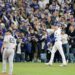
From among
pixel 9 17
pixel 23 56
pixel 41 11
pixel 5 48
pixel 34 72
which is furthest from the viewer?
pixel 41 11

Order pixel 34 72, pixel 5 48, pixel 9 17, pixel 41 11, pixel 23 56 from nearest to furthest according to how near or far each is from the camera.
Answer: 1. pixel 5 48
2. pixel 34 72
3. pixel 23 56
4. pixel 9 17
5. pixel 41 11

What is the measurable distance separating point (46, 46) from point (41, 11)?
13.3 feet

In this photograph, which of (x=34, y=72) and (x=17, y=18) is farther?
(x=17, y=18)

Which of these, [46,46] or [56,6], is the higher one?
[56,6]

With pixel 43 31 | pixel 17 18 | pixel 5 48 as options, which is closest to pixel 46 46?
pixel 43 31

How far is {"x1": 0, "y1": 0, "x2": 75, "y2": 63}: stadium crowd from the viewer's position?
24641mm

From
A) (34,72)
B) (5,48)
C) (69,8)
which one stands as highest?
(69,8)

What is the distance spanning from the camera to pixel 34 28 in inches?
1011

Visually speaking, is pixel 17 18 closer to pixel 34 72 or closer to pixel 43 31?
pixel 43 31

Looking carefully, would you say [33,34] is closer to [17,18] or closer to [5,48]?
[17,18]

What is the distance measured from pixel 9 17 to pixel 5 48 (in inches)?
348

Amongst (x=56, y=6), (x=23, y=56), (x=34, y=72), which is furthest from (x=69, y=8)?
(x=34, y=72)

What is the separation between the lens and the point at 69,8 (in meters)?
29.3

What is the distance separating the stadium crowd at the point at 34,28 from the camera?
2464cm
